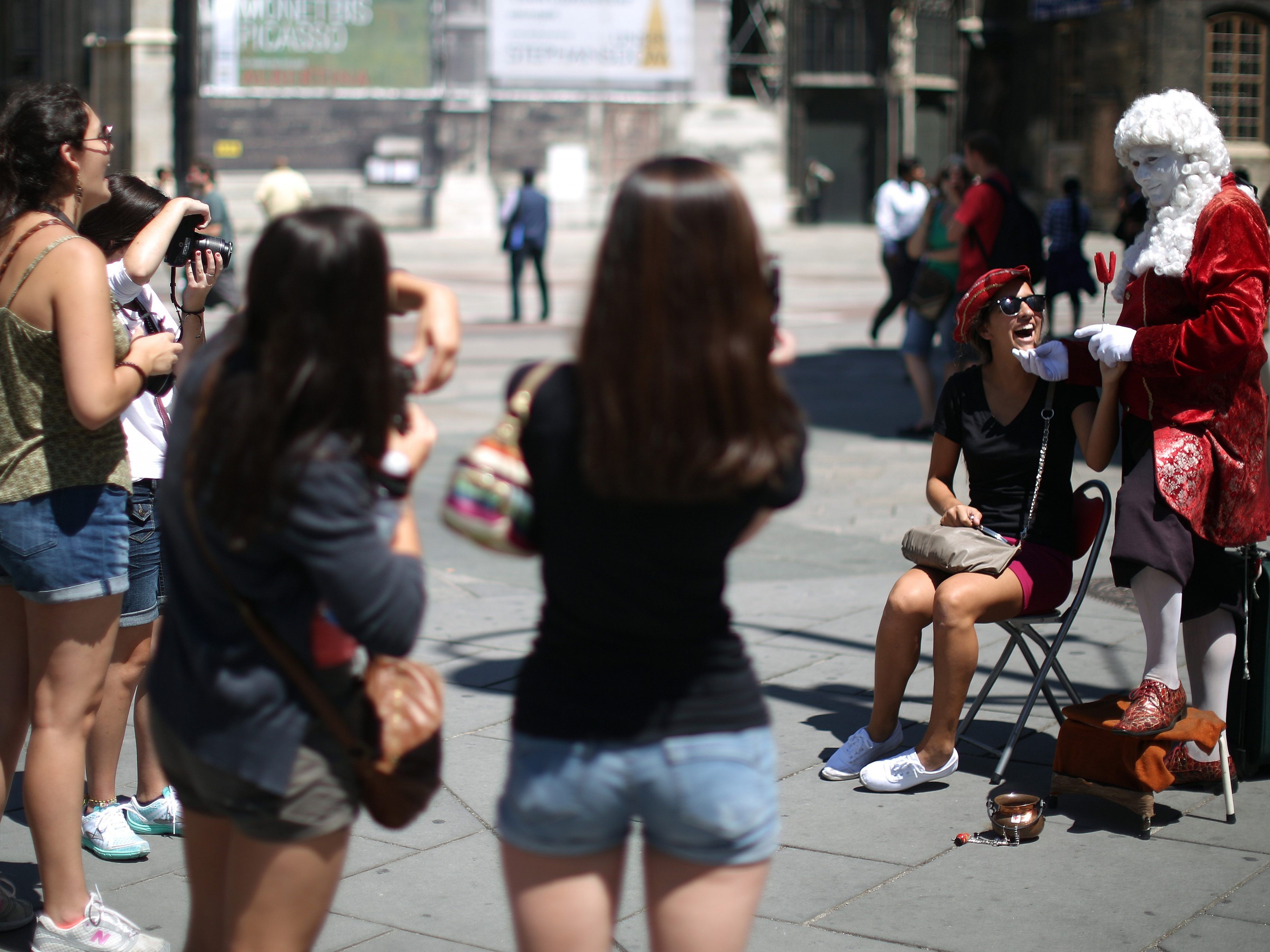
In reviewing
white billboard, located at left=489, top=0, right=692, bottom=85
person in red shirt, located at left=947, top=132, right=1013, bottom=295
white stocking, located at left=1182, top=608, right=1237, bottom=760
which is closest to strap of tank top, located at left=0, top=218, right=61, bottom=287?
white stocking, located at left=1182, top=608, right=1237, bottom=760

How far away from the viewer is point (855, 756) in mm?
4320

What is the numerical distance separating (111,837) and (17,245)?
1.53m

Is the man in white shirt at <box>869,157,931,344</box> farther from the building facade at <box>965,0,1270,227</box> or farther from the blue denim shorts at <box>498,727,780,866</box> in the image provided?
the blue denim shorts at <box>498,727,780,866</box>

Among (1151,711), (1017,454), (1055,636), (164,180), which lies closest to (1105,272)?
(1017,454)

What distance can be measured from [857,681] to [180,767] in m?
3.44

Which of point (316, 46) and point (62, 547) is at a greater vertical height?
point (316, 46)

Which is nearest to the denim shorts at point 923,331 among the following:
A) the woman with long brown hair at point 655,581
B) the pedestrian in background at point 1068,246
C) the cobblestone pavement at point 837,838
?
the cobblestone pavement at point 837,838

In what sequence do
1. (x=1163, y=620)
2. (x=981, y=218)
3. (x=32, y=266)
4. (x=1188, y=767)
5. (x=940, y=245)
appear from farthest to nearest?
1. (x=940, y=245)
2. (x=981, y=218)
3. (x=1188, y=767)
4. (x=1163, y=620)
5. (x=32, y=266)

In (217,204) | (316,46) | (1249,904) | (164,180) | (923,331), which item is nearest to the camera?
(1249,904)

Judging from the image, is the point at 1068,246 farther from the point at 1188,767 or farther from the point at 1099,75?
the point at 1099,75

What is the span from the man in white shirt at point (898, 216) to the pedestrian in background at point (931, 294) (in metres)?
2.32

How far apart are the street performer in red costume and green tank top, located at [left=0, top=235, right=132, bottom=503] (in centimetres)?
263

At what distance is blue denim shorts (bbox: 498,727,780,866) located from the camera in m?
2.04

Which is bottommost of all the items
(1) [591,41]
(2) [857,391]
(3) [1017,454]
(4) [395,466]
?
(2) [857,391]
